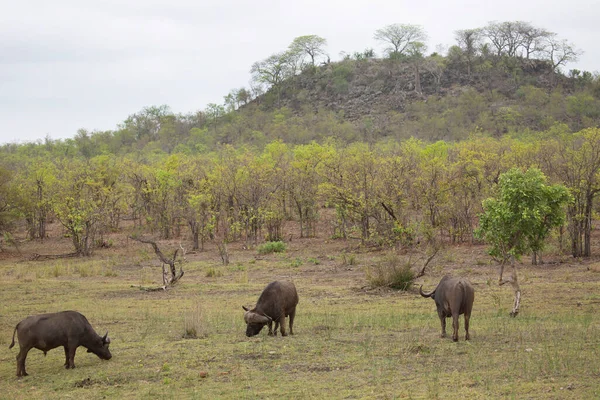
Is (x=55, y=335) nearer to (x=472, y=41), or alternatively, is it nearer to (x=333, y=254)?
(x=333, y=254)

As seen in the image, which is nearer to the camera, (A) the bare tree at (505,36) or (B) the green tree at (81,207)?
(B) the green tree at (81,207)

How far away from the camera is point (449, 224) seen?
123 feet

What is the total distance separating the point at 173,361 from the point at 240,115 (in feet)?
297

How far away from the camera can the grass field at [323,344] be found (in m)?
10.4

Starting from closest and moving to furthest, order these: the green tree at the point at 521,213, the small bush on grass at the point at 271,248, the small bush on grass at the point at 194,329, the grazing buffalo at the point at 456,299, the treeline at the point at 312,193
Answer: the grazing buffalo at the point at 456,299 < the small bush on grass at the point at 194,329 < the green tree at the point at 521,213 < the treeline at the point at 312,193 < the small bush on grass at the point at 271,248

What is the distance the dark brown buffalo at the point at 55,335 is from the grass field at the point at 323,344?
1.16 ft

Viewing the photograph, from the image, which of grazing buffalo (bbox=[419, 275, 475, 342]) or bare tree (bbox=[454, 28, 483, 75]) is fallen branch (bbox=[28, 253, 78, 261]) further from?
bare tree (bbox=[454, 28, 483, 75])

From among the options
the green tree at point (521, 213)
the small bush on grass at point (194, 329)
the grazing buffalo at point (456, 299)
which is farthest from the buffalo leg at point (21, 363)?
the green tree at point (521, 213)

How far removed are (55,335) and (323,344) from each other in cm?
551

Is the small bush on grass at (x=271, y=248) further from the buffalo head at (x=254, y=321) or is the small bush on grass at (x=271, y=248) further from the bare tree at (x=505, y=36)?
the bare tree at (x=505, y=36)

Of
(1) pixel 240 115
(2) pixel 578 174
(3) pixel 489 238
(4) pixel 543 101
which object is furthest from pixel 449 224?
(1) pixel 240 115

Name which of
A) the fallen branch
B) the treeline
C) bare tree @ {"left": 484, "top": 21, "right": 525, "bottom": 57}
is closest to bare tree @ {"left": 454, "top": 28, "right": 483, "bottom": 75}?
bare tree @ {"left": 484, "top": 21, "right": 525, "bottom": 57}

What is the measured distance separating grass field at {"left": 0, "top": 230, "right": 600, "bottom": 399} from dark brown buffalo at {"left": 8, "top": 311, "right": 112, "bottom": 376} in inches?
13.9

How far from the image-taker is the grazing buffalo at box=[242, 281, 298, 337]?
47.7 ft
